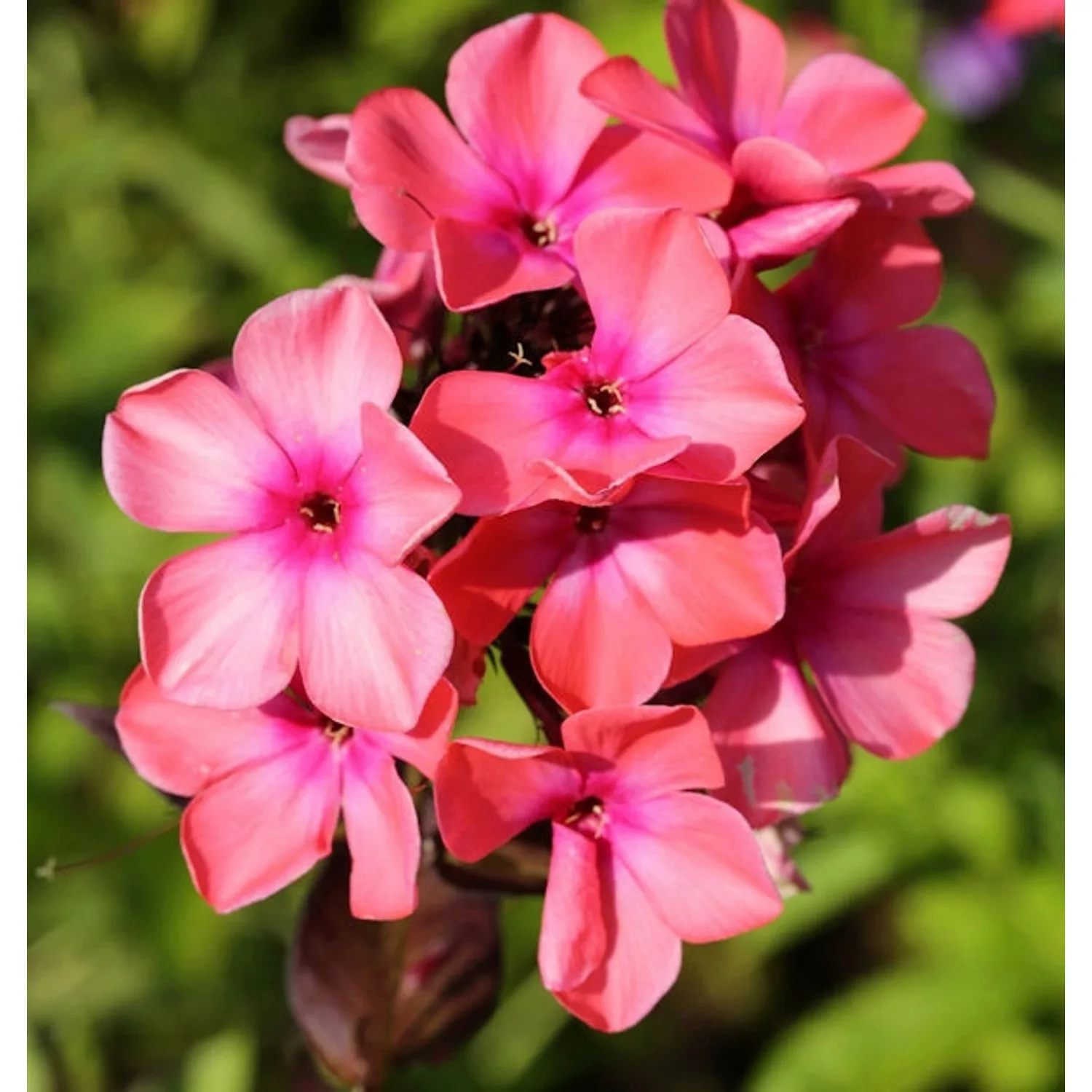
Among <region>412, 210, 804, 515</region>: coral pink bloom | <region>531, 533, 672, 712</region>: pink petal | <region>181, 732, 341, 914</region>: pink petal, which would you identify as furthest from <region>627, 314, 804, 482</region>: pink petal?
<region>181, 732, 341, 914</region>: pink petal

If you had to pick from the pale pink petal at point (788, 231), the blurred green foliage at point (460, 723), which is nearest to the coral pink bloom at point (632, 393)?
the pale pink petal at point (788, 231)

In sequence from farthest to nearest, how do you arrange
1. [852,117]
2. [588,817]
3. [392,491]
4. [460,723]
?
[460,723], [852,117], [588,817], [392,491]

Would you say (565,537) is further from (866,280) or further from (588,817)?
(866,280)

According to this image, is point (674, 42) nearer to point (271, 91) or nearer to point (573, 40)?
point (573, 40)

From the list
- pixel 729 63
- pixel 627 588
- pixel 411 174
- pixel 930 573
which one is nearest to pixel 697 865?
pixel 627 588

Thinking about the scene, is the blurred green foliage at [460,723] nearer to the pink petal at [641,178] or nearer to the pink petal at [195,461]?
the pink petal at [195,461]

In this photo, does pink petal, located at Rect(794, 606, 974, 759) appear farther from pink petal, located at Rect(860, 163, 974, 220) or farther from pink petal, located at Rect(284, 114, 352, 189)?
pink petal, located at Rect(284, 114, 352, 189)

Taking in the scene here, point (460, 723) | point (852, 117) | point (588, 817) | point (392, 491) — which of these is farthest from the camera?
point (460, 723)
